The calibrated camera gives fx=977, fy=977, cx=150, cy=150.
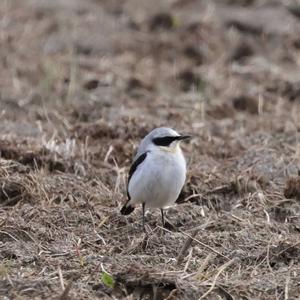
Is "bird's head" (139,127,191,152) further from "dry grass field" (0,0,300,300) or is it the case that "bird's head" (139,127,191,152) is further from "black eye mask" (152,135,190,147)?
"dry grass field" (0,0,300,300)

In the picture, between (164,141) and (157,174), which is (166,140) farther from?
(157,174)

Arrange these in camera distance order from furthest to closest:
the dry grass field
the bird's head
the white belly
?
the bird's head < the white belly < the dry grass field

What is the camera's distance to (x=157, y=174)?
8125 mm

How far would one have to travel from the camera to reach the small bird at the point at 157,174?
8.09 meters

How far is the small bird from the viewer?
8086 mm

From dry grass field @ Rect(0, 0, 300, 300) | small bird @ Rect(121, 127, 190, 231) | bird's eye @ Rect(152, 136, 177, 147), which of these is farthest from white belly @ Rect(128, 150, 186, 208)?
dry grass field @ Rect(0, 0, 300, 300)

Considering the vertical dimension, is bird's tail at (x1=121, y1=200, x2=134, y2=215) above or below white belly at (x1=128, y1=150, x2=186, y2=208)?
below

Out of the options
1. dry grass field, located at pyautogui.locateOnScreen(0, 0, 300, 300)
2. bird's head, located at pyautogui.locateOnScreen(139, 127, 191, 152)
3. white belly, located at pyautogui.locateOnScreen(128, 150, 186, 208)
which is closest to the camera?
dry grass field, located at pyautogui.locateOnScreen(0, 0, 300, 300)

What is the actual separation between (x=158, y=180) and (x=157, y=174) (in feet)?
0.17

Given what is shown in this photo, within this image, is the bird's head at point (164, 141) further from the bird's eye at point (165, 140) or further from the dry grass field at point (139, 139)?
the dry grass field at point (139, 139)

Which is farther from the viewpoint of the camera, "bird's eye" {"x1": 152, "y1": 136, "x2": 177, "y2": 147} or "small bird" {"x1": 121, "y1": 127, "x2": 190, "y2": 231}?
"bird's eye" {"x1": 152, "y1": 136, "x2": 177, "y2": 147}

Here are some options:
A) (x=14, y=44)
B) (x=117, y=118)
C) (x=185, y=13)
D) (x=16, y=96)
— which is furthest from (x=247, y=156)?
(x=185, y=13)

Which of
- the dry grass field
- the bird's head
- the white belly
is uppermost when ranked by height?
the bird's head

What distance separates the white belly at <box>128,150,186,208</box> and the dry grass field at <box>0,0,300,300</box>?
0.26 m
